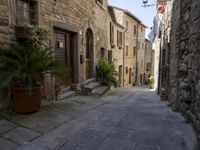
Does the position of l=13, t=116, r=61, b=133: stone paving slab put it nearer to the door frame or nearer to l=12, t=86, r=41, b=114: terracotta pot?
l=12, t=86, r=41, b=114: terracotta pot

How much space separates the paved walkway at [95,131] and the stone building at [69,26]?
4.78ft

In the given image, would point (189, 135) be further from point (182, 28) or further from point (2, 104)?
point (2, 104)

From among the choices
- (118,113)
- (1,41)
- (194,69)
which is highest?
(1,41)

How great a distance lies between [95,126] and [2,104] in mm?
1684

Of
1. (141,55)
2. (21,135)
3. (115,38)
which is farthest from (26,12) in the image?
(141,55)

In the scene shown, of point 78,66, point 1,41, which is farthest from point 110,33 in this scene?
point 1,41

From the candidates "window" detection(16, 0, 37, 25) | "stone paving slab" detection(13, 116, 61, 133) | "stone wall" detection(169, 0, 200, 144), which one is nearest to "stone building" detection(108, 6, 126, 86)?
"window" detection(16, 0, 37, 25)

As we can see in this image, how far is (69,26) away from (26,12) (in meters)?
1.95

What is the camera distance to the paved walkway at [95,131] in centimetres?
269

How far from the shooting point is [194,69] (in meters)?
3.09

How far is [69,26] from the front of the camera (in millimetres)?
6281

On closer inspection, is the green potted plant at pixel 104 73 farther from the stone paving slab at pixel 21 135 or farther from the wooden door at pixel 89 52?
the stone paving slab at pixel 21 135

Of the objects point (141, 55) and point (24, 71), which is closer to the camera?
point (24, 71)

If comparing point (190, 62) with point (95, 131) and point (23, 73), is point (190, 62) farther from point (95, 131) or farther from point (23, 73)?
point (23, 73)
